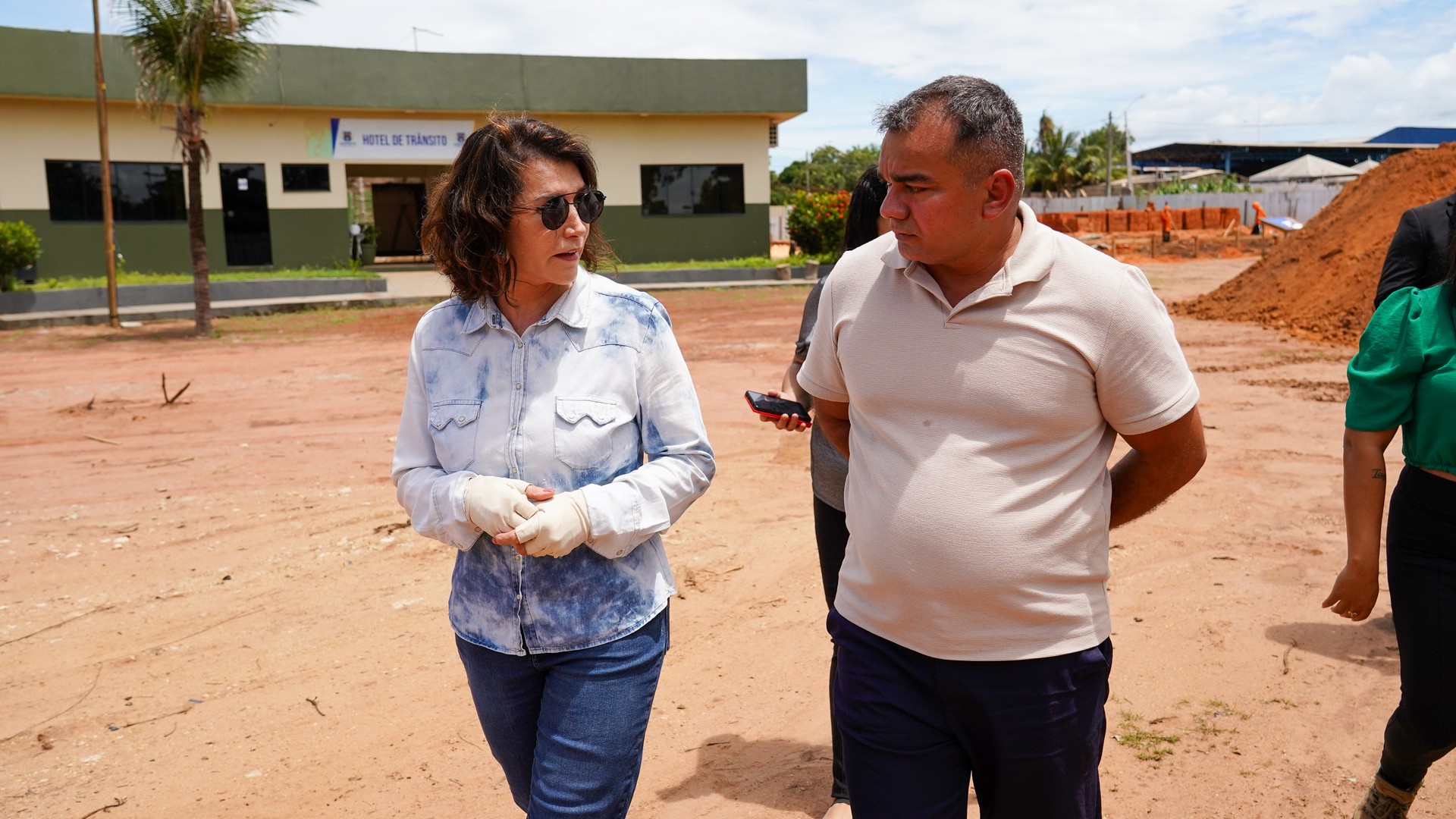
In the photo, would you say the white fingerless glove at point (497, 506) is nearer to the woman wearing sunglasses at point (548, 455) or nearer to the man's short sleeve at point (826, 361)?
the woman wearing sunglasses at point (548, 455)

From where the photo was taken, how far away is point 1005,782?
7.00 ft

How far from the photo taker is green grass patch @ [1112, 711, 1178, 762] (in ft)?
12.5

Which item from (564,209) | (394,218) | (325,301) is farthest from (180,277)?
(564,209)

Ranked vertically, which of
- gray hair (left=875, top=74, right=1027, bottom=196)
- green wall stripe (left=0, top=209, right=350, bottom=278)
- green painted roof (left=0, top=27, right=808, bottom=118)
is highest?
green painted roof (left=0, top=27, right=808, bottom=118)

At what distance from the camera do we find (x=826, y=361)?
2.40 metres

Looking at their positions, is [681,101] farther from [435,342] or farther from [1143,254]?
[435,342]

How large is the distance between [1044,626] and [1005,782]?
12.6 inches

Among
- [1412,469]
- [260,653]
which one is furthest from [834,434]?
[260,653]

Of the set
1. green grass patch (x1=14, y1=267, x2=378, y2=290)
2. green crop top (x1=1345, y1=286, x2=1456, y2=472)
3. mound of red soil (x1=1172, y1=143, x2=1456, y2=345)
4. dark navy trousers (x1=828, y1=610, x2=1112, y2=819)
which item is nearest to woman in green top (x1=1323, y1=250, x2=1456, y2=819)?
green crop top (x1=1345, y1=286, x2=1456, y2=472)

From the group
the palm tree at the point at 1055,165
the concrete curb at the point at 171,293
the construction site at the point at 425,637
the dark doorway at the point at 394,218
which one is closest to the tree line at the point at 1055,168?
the palm tree at the point at 1055,165

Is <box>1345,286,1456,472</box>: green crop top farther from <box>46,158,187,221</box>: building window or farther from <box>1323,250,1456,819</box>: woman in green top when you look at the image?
<box>46,158,187,221</box>: building window

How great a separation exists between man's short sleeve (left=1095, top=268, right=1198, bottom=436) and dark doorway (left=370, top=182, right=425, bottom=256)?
3588 centimetres

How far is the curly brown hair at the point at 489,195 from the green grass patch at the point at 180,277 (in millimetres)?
20060

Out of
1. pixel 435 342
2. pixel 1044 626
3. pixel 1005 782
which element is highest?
pixel 435 342
